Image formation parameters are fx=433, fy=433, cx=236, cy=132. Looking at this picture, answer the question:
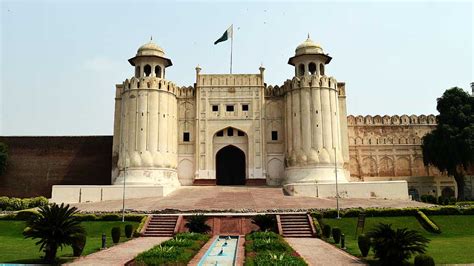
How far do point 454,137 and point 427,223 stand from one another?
14642 millimetres

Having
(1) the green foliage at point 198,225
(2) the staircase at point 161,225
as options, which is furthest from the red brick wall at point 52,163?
(1) the green foliage at point 198,225

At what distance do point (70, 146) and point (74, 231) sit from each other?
25507 mm

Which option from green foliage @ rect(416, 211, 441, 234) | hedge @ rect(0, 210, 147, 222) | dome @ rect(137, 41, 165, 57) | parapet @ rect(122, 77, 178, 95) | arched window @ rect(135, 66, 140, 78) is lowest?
green foliage @ rect(416, 211, 441, 234)

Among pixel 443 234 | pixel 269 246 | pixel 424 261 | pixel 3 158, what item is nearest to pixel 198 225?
pixel 269 246

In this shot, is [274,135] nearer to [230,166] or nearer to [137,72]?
[230,166]

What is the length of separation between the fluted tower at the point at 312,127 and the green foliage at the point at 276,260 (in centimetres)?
2071

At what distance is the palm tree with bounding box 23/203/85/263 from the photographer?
38.4ft

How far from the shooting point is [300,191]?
29.2 meters

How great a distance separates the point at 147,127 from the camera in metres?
32.6

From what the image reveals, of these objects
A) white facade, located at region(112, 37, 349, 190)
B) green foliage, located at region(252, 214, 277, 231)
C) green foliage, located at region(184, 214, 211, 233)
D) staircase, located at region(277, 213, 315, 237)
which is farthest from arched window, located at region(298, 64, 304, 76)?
green foliage, located at region(184, 214, 211, 233)

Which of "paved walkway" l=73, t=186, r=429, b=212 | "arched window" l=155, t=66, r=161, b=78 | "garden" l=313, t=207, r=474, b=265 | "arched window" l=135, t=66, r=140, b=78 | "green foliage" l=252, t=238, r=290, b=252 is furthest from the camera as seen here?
"arched window" l=155, t=66, r=161, b=78

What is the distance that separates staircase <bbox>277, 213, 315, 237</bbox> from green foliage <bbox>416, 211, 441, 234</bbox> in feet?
16.3

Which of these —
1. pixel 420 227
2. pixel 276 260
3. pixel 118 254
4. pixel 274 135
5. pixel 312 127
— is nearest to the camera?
pixel 276 260

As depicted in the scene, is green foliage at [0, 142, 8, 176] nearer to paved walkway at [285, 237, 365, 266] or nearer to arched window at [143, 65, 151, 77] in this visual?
arched window at [143, 65, 151, 77]
